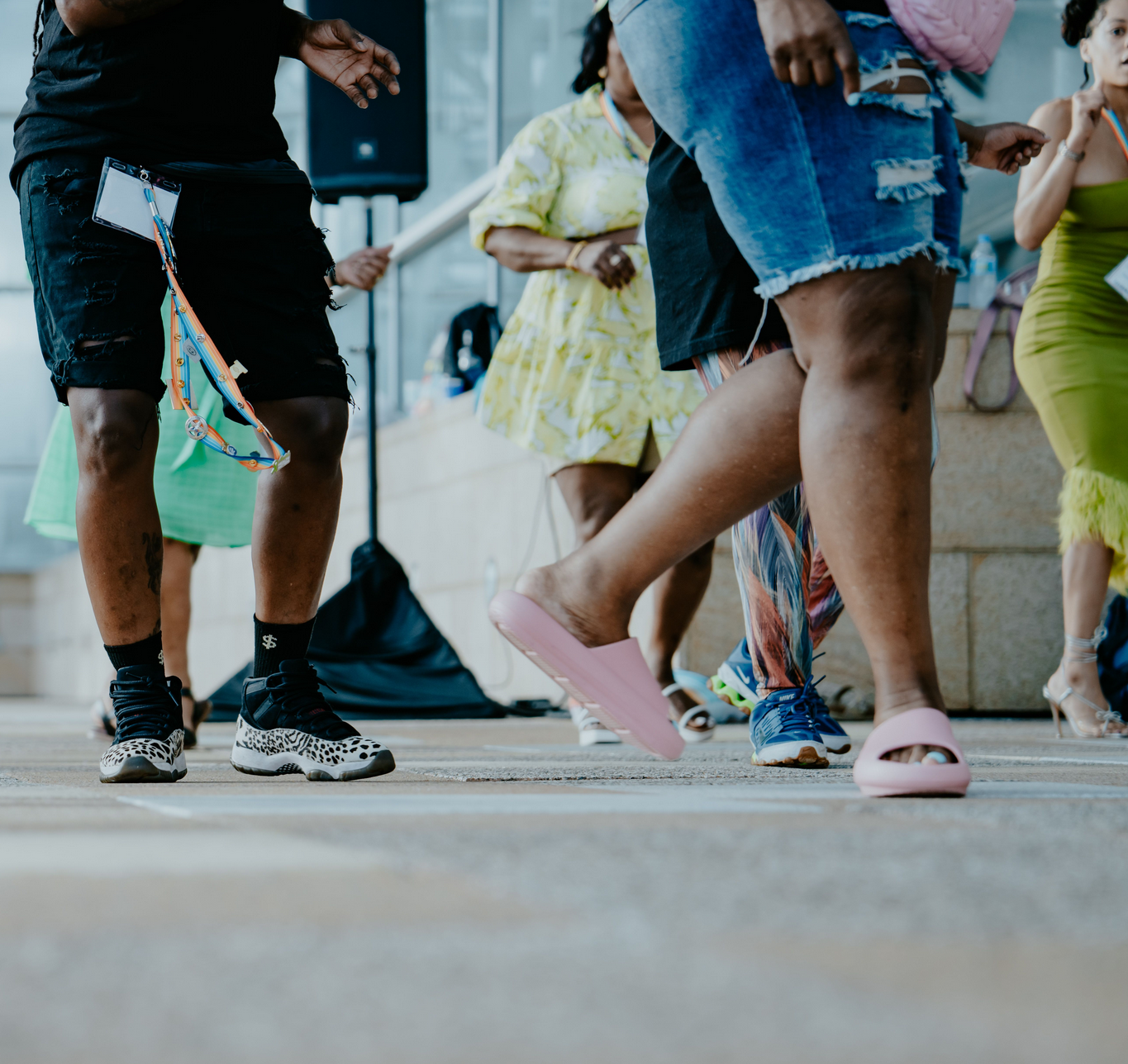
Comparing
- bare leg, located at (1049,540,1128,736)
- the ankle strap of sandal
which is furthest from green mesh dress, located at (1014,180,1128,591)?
the ankle strap of sandal

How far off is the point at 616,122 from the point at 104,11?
1.61m

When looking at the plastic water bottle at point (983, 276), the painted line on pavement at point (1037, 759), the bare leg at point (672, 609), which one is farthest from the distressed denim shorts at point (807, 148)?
the plastic water bottle at point (983, 276)

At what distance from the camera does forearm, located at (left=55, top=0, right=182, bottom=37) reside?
1982mm

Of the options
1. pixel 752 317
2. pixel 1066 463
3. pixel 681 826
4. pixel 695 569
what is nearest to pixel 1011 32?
pixel 1066 463

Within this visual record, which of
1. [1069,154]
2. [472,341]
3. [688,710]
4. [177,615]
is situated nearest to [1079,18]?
[1069,154]

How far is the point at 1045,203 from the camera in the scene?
361 cm

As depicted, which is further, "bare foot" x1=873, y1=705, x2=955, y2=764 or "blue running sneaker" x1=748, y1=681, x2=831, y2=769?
"blue running sneaker" x1=748, y1=681, x2=831, y2=769

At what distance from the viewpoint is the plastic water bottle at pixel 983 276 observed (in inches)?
205

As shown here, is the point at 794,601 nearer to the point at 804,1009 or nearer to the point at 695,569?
the point at 695,569

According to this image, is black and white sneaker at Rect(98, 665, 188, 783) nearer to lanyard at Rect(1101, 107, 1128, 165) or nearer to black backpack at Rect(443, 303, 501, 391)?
lanyard at Rect(1101, 107, 1128, 165)

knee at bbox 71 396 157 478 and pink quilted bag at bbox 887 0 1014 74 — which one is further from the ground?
pink quilted bag at bbox 887 0 1014 74

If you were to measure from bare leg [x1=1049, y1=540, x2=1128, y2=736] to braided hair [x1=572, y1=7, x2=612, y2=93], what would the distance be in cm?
149

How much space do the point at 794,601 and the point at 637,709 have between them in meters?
0.58

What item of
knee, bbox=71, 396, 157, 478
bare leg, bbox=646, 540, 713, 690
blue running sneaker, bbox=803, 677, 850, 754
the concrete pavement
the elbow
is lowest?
bare leg, bbox=646, 540, 713, 690
